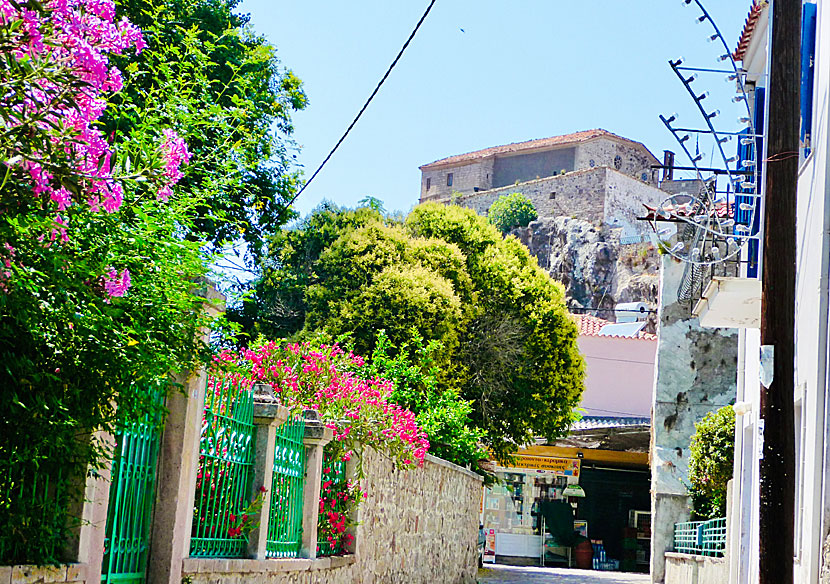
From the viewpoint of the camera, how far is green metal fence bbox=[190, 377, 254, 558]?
7.52 m

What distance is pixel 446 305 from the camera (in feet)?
79.5

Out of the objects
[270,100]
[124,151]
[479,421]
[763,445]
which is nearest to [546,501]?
[479,421]

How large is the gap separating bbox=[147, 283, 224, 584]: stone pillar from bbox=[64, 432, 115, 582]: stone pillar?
0.87 meters

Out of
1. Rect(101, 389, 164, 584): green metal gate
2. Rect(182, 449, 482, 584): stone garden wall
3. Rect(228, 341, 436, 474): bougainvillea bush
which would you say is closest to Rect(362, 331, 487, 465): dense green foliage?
Rect(182, 449, 482, 584): stone garden wall

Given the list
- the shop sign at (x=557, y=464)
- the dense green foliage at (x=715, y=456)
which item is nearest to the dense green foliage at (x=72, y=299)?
the dense green foliage at (x=715, y=456)

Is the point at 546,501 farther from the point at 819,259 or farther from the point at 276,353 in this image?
the point at 819,259

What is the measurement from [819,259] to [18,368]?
6.94 metres

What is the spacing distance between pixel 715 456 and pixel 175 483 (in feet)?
44.6

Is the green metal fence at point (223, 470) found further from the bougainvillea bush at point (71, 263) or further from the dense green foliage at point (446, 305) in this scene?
the dense green foliage at point (446, 305)

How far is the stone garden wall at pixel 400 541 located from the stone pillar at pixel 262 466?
0.17 meters

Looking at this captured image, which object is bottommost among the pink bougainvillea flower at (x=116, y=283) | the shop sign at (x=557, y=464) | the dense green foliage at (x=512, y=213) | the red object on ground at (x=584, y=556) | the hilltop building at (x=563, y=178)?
the red object on ground at (x=584, y=556)

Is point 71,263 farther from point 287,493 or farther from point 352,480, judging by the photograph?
point 352,480

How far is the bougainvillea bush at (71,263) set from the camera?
410cm

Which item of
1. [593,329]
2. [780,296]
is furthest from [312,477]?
[593,329]
